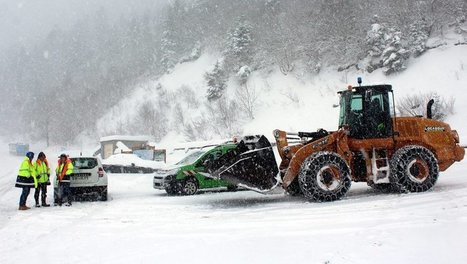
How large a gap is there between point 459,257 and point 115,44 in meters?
107

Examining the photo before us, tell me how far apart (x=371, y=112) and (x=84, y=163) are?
895 cm

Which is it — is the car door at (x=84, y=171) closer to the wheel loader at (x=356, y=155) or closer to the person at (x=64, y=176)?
the person at (x=64, y=176)

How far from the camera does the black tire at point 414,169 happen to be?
10992 millimetres

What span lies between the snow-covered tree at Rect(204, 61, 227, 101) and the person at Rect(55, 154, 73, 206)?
41454 millimetres

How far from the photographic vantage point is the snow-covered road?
5.61 m

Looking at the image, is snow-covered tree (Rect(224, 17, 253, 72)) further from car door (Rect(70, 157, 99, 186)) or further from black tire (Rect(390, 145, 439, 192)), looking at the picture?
black tire (Rect(390, 145, 439, 192))

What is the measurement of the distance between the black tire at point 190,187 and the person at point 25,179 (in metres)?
4.89

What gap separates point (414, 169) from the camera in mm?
11109

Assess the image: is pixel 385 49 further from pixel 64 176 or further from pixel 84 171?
pixel 64 176

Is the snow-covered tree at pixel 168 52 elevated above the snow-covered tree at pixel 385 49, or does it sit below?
above

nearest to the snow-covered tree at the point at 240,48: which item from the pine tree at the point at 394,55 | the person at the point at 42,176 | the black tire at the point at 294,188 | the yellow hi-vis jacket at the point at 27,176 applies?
the pine tree at the point at 394,55

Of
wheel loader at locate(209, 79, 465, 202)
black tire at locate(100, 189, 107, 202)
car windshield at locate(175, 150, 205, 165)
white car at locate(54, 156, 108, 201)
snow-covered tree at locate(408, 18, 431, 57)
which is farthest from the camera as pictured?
snow-covered tree at locate(408, 18, 431, 57)

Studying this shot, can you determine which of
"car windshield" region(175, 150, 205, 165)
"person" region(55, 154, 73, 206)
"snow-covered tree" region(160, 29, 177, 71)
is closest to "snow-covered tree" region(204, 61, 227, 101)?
"snow-covered tree" region(160, 29, 177, 71)

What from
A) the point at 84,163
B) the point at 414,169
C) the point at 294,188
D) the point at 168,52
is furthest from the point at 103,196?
the point at 168,52
